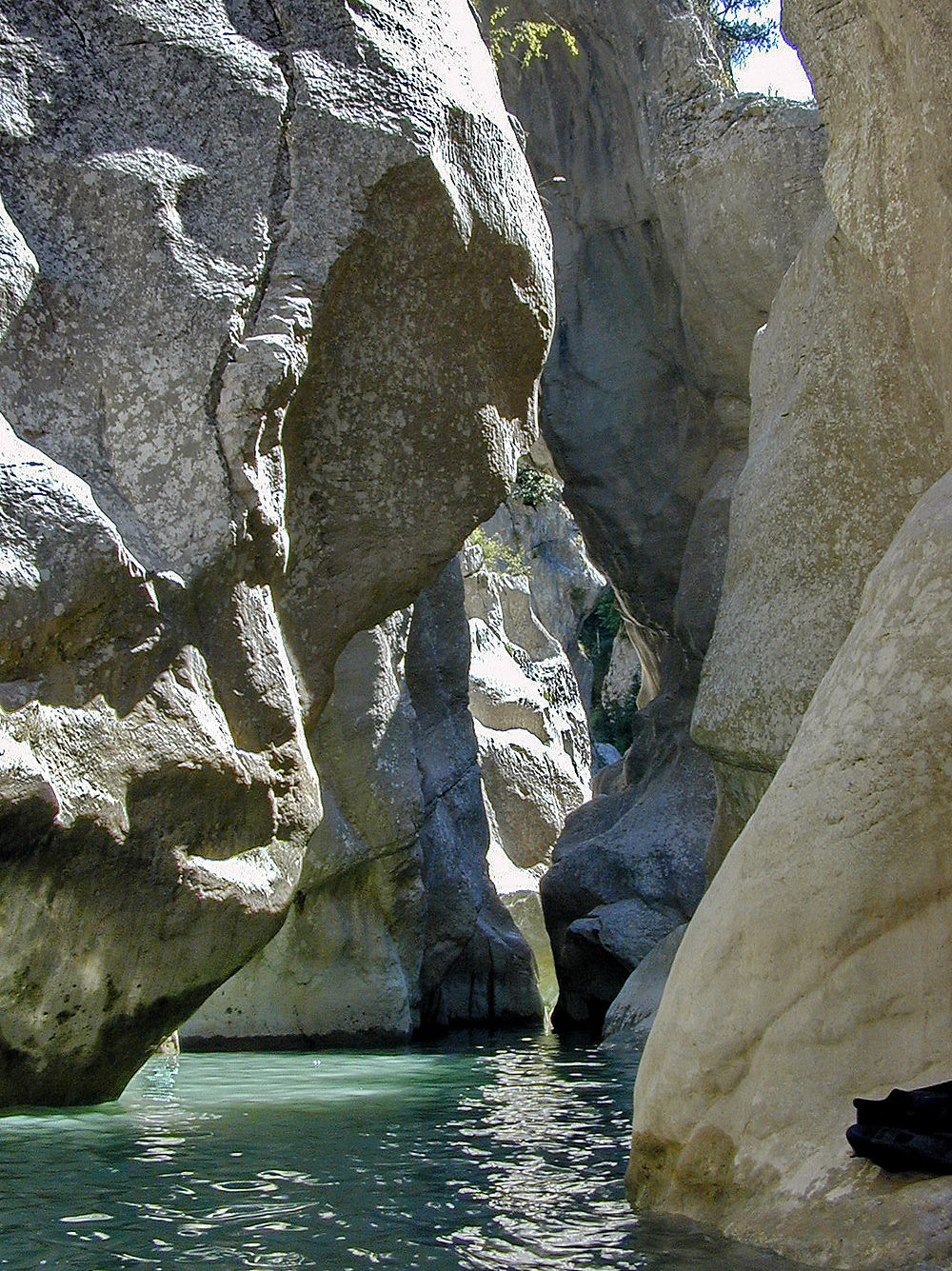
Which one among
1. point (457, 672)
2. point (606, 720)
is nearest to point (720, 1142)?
point (457, 672)

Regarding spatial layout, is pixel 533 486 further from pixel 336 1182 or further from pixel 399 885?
pixel 336 1182

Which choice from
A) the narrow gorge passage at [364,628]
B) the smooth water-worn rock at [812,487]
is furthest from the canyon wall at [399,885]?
the smooth water-worn rock at [812,487]

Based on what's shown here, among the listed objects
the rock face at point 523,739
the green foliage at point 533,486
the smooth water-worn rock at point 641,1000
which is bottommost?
the smooth water-worn rock at point 641,1000

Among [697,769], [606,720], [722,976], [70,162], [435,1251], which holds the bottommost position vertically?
[435,1251]

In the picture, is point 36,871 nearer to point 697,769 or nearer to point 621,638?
point 697,769

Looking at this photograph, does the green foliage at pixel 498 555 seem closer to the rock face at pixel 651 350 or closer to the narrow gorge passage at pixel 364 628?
the rock face at pixel 651 350

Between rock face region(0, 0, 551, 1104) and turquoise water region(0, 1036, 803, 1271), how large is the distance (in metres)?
0.78

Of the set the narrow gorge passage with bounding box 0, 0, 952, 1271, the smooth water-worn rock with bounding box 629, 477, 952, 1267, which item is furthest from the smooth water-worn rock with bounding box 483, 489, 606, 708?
the smooth water-worn rock with bounding box 629, 477, 952, 1267

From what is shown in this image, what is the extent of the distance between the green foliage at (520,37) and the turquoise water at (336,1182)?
1084cm

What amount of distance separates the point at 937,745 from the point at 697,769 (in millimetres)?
A: 11035

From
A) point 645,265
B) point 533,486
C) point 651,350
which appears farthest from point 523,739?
point 645,265

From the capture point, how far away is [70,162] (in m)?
6.24

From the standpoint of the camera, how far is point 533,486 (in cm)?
2002

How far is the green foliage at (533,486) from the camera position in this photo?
19.6m
